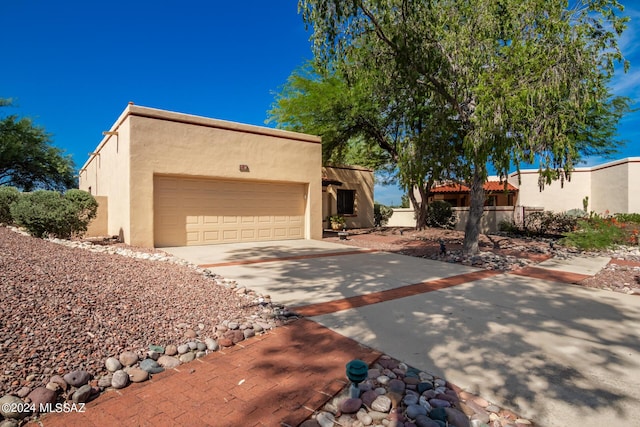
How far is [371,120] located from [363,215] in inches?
248

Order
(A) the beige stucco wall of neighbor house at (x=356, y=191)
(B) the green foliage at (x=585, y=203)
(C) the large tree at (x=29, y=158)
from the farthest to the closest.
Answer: (C) the large tree at (x=29, y=158) < (B) the green foliage at (x=585, y=203) < (A) the beige stucco wall of neighbor house at (x=356, y=191)

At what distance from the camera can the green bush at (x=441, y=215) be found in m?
18.7

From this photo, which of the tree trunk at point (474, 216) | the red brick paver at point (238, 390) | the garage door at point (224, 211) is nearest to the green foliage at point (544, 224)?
the tree trunk at point (474, 216)

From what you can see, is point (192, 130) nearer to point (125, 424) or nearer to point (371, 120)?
point (371, 120)

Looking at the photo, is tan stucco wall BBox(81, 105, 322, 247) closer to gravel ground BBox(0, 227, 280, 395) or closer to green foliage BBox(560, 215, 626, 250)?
gravel ground BBox(0, 227, 280, 395)

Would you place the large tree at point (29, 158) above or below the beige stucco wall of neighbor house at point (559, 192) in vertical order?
above

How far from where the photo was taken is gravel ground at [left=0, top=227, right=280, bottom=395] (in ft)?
Result: 9.48

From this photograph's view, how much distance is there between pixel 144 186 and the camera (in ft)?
32.1

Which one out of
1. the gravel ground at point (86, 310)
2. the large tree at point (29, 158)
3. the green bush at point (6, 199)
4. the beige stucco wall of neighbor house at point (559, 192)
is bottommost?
the gravel ground at point (86, 310)

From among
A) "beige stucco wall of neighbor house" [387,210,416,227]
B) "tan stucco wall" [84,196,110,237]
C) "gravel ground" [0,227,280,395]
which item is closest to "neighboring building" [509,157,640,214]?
"beige stucco wall of neighbor house" [387,210,416,227]

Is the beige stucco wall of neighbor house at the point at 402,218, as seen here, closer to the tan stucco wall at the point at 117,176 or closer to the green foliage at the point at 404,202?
the green foliage at the point at 404,202

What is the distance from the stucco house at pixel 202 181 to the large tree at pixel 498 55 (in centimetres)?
470

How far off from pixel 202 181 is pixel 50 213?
13.3ft

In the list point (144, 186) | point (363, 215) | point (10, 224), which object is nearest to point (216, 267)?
point (144, 186)
